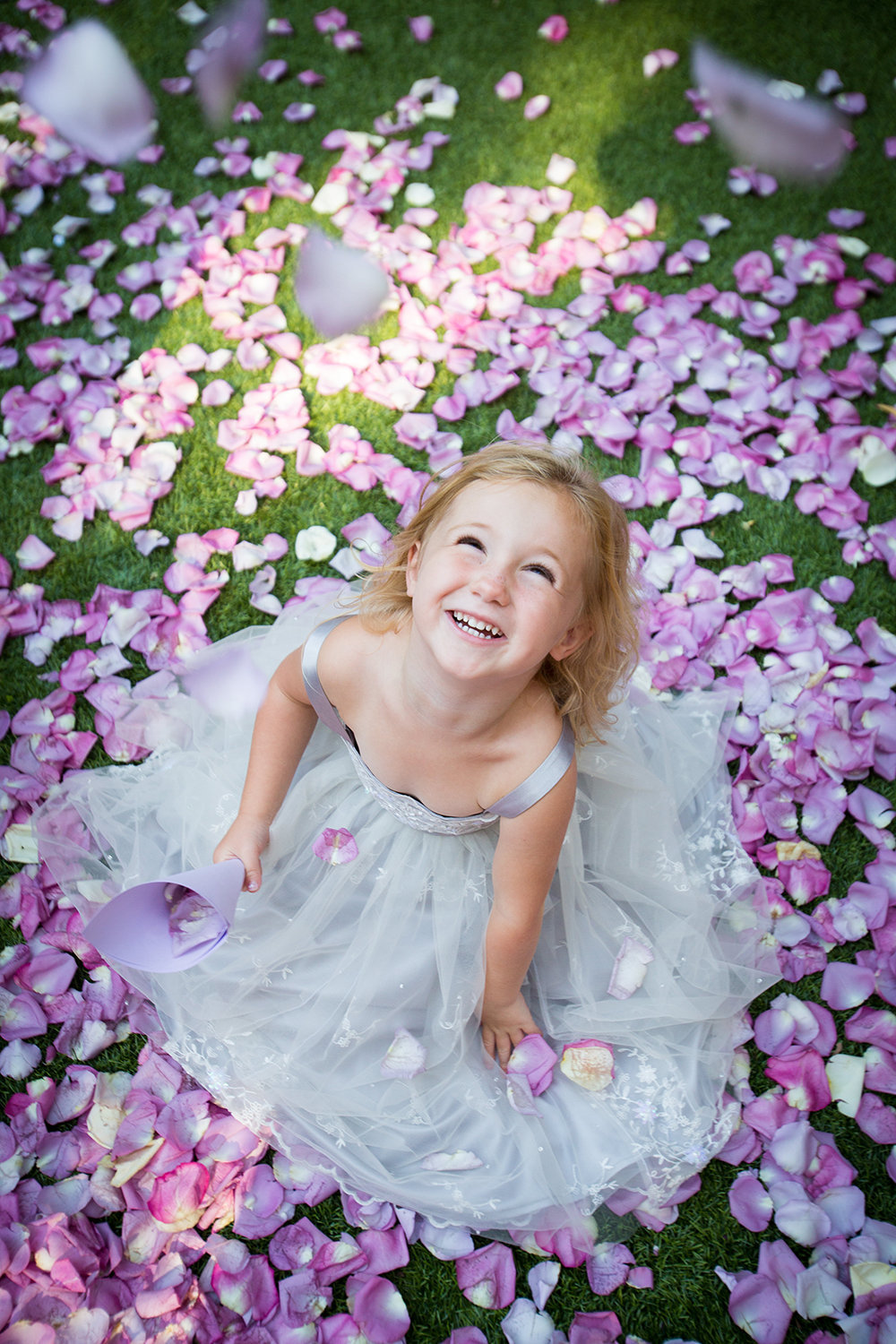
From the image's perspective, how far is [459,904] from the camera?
166 cm

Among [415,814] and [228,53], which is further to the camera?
[228,53]

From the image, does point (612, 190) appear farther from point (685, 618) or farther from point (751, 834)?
point (751, 834)

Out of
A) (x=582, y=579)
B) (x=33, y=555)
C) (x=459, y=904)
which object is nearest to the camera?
(x=582, y=579)

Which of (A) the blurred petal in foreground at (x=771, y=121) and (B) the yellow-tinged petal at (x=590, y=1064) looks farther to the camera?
(A) the blurred petal in foreground at (x=771, y=121)

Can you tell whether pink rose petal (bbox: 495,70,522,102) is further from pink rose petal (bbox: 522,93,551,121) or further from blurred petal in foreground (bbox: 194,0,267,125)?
blurred petal in foreground (bbox: 194,0,267,125)

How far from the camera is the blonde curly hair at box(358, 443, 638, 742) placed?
1444 millimetres

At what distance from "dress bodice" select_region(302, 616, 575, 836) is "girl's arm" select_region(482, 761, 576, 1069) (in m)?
0.02

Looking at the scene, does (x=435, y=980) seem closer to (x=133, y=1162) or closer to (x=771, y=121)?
(x=133, y=1162)

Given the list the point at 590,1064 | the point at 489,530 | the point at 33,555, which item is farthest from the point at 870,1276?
the point at 33,555

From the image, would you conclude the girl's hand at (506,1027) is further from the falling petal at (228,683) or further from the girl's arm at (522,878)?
the falling petal at (228,683)

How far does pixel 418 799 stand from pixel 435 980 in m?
0.31

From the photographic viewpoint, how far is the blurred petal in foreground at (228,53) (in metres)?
3.03

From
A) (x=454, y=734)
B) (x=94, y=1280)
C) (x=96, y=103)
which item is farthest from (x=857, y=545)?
(x=96, y=103)

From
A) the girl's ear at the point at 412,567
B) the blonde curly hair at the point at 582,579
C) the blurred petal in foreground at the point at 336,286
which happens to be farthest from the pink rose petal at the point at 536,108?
the girl's ear at the point at 412,567
